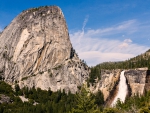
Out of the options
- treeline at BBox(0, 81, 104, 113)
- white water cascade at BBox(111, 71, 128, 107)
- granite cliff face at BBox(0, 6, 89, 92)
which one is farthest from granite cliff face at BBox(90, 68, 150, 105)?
granite cliff face at BBox(0, 6, 89, 92)

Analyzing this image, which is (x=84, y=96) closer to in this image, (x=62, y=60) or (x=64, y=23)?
(x=62, y=60)

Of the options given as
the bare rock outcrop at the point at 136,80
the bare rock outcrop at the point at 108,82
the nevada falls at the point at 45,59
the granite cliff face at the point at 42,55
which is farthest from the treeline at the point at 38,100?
the bare rock outcrop at the point at 136,80

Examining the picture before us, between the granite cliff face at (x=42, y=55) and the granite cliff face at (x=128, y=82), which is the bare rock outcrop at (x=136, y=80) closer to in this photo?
the granite cliff face at (x=128, y=82)

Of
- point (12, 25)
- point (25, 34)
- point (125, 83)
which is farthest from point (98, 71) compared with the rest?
point (12, 25)

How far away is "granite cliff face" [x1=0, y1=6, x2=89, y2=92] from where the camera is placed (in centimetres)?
13762

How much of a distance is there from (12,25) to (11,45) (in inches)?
743

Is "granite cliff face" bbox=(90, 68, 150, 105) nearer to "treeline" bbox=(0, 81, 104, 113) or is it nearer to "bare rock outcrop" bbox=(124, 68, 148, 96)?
"bare rock outcrop" bbox=(124, 68, 148, 96)

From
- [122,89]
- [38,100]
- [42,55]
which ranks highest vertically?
→ [42,55]

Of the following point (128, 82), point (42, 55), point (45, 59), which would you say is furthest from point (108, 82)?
point (42, 55)

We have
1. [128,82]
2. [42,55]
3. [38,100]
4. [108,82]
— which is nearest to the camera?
[128,82]

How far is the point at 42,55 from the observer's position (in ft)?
487

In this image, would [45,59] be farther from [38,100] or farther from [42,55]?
[38,100]

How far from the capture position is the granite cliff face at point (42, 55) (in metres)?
138

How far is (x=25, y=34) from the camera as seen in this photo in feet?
511
